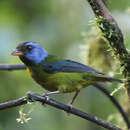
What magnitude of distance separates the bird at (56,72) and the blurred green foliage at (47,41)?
961 millimetres

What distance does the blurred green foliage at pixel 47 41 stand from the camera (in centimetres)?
495

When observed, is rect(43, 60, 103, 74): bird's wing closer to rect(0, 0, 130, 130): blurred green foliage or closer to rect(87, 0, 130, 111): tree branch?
rect(87, 0, 130, 111): tree branch

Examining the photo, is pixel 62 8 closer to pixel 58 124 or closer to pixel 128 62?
pixel 58 124

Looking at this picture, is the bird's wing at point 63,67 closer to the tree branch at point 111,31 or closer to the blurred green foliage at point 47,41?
the tree branch at point 111,31

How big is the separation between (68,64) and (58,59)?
205 millimetres

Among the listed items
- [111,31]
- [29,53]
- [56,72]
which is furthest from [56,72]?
[111,31]

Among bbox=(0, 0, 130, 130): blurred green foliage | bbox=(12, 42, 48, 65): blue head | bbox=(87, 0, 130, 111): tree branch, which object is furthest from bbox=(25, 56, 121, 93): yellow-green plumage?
bbox=(0, 0, 130, 130): blurred green foliage

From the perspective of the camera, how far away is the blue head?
399cm

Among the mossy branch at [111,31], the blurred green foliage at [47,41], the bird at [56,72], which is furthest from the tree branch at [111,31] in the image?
the blurred green foliage at [47,41]

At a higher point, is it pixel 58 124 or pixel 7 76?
pixel 7 76

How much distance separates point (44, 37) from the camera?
5863mm

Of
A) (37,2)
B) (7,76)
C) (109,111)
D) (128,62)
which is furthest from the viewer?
(37,2)

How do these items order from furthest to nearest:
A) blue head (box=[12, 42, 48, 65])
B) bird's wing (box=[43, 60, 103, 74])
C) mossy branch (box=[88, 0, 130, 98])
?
blue head (box=[12, 42, 48, 65])
bird's wing (box=[43, 60, 103, 74])
mossy branch (box=[88, 0, 130, 98])

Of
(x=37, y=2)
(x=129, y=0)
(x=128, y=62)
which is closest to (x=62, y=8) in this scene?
(x=37, y=2)
